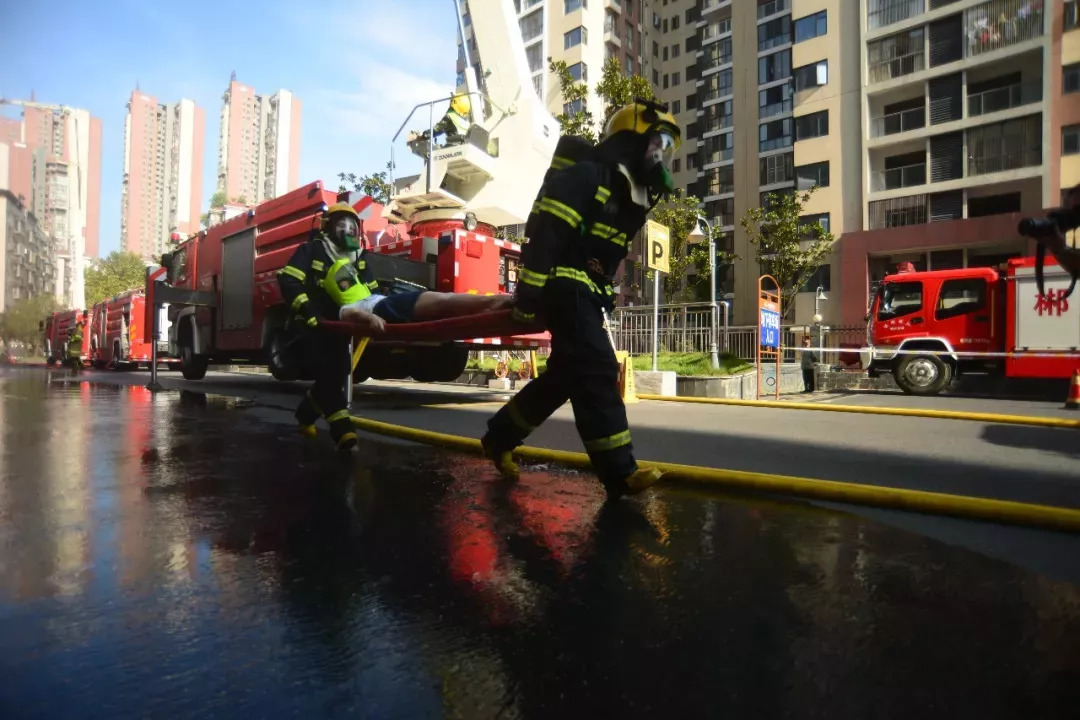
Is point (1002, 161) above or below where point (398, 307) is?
above

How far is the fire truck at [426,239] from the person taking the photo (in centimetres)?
842

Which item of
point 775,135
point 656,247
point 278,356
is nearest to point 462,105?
point 656,247

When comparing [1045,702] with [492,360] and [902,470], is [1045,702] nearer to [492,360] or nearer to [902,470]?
[902,470]

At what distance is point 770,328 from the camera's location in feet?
39.7

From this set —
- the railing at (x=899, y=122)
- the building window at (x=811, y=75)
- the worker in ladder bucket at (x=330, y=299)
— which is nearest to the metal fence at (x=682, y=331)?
the worker in ladder bucket at (x=330, y=299)

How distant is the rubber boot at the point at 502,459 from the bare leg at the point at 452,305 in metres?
0.75

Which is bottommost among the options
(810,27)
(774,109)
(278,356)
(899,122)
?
(278,356)

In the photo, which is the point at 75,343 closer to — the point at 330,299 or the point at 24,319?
the point at 330,299

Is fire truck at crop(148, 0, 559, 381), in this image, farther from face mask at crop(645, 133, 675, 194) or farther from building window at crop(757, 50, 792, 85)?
building window at crop(757, 50, 792, 85)

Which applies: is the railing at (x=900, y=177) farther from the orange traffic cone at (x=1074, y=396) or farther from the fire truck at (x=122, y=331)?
the fire truck at (x=122, y=331)

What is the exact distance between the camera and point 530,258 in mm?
3090

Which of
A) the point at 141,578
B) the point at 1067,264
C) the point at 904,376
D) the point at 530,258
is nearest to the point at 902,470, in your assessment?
the point at 1067,264

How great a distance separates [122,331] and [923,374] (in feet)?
75.9

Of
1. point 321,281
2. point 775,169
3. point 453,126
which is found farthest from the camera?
point 775,169
